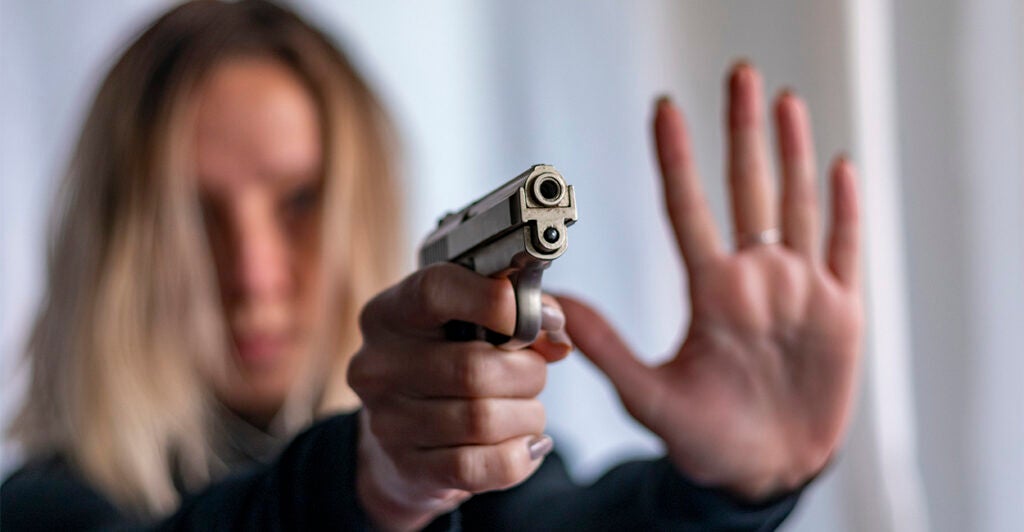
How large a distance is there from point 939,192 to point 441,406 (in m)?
0.50

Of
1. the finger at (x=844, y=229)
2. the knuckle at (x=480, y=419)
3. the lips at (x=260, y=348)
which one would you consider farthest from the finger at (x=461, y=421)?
the lips at (x=260, y=348)

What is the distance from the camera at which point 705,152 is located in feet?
2.79

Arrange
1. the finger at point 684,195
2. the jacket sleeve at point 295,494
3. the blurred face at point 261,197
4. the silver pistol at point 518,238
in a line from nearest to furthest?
the silver pistol at point 518,238
the jacket sleeve at point 295,494
the finger at point 684,195
the blurred face at point 261,197

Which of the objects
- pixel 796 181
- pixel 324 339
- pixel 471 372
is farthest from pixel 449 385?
pixel 324 339


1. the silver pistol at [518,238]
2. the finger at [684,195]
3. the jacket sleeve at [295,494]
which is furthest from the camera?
the finger at [684,195]

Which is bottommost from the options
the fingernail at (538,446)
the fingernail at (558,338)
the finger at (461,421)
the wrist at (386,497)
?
the wrist at (386,497)

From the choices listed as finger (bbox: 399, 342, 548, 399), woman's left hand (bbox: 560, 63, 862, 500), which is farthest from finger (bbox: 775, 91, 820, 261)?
finger (bbox: 399, 342, 548, 399)

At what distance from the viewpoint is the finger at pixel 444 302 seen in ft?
0.82

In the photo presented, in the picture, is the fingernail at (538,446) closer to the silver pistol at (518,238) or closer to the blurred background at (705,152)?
the silver pistol at (518,238)

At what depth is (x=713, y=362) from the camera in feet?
1.38

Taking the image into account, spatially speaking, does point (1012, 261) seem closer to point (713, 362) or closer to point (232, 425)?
point (713, 362)

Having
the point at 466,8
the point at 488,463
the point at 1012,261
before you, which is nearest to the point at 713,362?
the point at 488,463

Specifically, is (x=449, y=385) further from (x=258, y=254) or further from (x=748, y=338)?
(x=258, y=254)

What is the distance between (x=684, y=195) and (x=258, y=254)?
295mm
